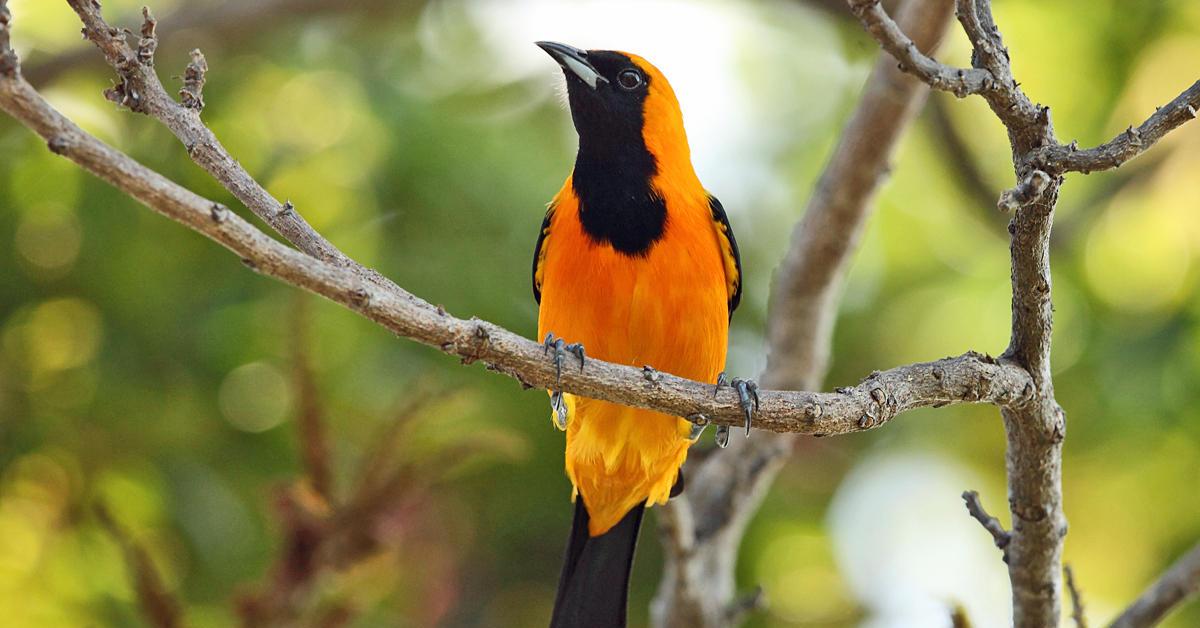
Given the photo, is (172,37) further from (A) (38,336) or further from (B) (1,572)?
(B) (1,572)

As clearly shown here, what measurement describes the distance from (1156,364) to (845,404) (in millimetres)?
3639

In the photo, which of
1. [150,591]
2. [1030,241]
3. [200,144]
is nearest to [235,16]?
[150,591]

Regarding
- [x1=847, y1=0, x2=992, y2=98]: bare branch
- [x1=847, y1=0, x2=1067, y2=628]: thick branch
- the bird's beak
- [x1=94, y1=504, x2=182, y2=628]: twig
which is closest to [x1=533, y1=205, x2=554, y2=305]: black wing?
the bird's beak

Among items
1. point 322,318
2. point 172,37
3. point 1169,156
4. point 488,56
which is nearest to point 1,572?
point 322,318

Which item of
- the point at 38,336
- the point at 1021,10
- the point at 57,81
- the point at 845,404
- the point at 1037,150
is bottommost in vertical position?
the point at 845,404

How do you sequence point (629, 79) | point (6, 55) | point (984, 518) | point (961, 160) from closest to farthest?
point (6, 55) < point (984, 518) < point (629, 79) < point (961, 160)

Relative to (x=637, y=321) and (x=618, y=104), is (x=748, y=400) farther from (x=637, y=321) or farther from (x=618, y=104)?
(x=618, y=104)

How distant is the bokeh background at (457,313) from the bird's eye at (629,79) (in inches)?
18.6

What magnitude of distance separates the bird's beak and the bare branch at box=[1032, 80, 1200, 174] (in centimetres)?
249

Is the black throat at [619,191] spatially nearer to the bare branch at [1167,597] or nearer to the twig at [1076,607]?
the twig at [1076,607]

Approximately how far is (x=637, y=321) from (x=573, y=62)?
117 centimetres

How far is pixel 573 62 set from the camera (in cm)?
501

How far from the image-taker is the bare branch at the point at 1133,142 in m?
2.74

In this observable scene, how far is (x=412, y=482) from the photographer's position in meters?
4.05
